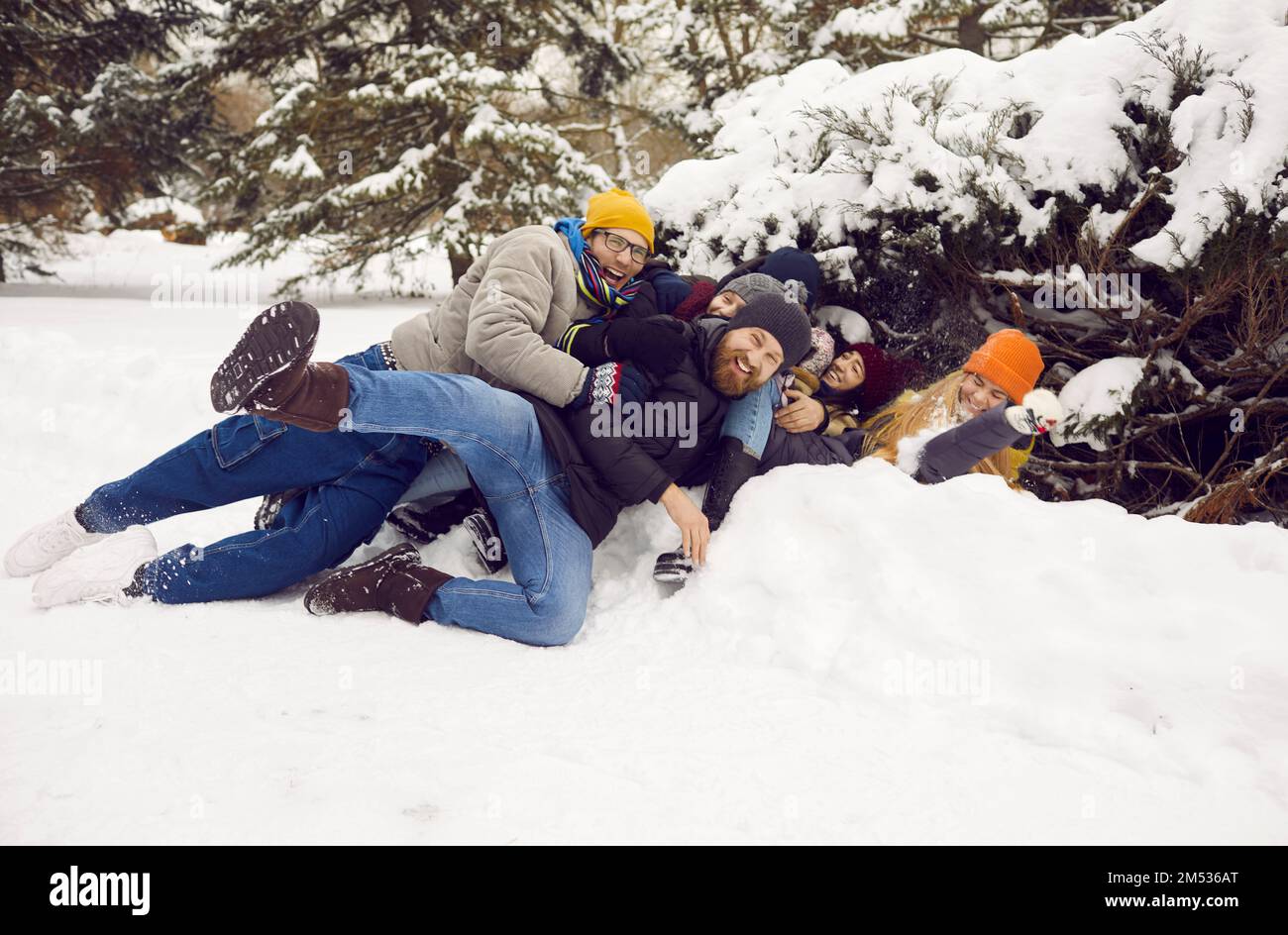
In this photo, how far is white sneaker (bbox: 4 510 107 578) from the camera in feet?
8.28

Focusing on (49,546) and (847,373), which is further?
(847,373)

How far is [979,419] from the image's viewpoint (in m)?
2.57

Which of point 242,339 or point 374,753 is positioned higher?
point 242,339

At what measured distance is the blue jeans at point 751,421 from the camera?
2.72m

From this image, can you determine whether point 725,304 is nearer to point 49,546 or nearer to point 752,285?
point 752,285

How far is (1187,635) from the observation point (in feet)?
6.28

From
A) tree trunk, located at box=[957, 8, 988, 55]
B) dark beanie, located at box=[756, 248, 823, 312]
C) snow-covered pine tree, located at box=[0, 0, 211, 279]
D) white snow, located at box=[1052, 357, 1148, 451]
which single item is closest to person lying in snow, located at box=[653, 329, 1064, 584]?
white snow, located at box=[1052, 357, 1148, 451]

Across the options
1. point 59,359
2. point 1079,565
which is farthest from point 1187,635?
point 59,359

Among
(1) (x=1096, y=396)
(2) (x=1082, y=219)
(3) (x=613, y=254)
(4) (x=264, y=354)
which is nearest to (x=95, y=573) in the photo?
(4) (x=264, y=354)

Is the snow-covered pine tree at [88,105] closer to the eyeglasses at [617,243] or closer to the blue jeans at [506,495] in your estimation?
the eyeglasses at [617,243]

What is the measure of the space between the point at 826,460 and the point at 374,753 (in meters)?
1.90

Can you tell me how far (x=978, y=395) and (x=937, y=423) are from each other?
174 mm

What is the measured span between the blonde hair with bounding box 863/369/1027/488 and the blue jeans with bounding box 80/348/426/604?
178cm
